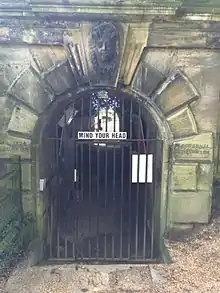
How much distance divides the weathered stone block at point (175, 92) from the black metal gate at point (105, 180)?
683mm

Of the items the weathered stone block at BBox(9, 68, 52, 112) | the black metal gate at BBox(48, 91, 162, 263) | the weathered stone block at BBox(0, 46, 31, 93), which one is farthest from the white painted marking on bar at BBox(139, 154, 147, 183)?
the weathered stone block at BBox(0, 46, 31, 93)

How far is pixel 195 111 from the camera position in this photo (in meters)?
6.20

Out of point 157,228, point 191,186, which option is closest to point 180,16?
point 191,186

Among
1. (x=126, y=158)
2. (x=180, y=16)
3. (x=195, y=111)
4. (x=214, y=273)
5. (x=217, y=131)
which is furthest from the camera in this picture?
(x=126, y=158)

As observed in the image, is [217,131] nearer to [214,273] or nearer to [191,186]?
[191,186]

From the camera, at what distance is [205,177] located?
6391 millimetres

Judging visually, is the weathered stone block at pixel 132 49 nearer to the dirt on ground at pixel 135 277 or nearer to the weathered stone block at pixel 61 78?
the weathered stone block at pixel 61 78

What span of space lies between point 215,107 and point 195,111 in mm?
314

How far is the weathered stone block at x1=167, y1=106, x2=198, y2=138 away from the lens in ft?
20.2

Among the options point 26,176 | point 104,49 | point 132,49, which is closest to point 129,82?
point 132,49

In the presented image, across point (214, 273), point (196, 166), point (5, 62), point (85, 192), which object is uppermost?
point (5, 62)

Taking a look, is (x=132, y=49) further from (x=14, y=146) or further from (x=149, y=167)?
(x=14, y=146)

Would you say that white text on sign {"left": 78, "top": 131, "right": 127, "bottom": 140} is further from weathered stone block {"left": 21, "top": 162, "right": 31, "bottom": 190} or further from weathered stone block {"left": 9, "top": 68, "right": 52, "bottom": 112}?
weathered stone block {"left": 21, "top": 162, "right": 31, "bottom": 190}

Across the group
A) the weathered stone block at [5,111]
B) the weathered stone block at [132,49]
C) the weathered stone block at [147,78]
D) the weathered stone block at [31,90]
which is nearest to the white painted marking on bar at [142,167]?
the weathered stone block at [147,78]
